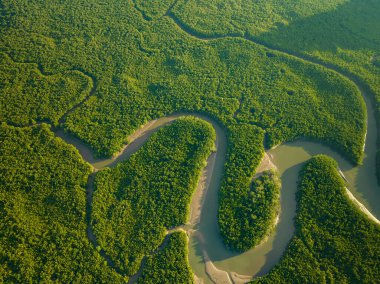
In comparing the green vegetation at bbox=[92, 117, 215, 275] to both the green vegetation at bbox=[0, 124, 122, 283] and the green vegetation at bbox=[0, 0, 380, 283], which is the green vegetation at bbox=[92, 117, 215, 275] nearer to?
Answer: the green vegetation at bbox=[0, 0, 380, 283]

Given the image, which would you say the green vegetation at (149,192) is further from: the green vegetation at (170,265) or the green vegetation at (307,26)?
the green vegetation at (307,26)

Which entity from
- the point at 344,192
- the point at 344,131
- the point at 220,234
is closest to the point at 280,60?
the point at 344,131

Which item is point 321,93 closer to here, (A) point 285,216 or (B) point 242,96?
(B) point 242,96

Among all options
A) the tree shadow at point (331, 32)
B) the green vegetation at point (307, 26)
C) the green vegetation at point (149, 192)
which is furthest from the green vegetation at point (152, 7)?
the green vegetation at point (149, 192)

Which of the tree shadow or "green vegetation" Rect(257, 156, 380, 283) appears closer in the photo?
"green vegetation" Rect(257, 156, 380, 283)

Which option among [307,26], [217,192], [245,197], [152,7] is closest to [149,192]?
[217,192]

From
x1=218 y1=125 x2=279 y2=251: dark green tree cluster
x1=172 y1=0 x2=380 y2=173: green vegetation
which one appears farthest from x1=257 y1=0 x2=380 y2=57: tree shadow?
x1=218 y1=125 x2=279 y2=251: dark green tree cluster
